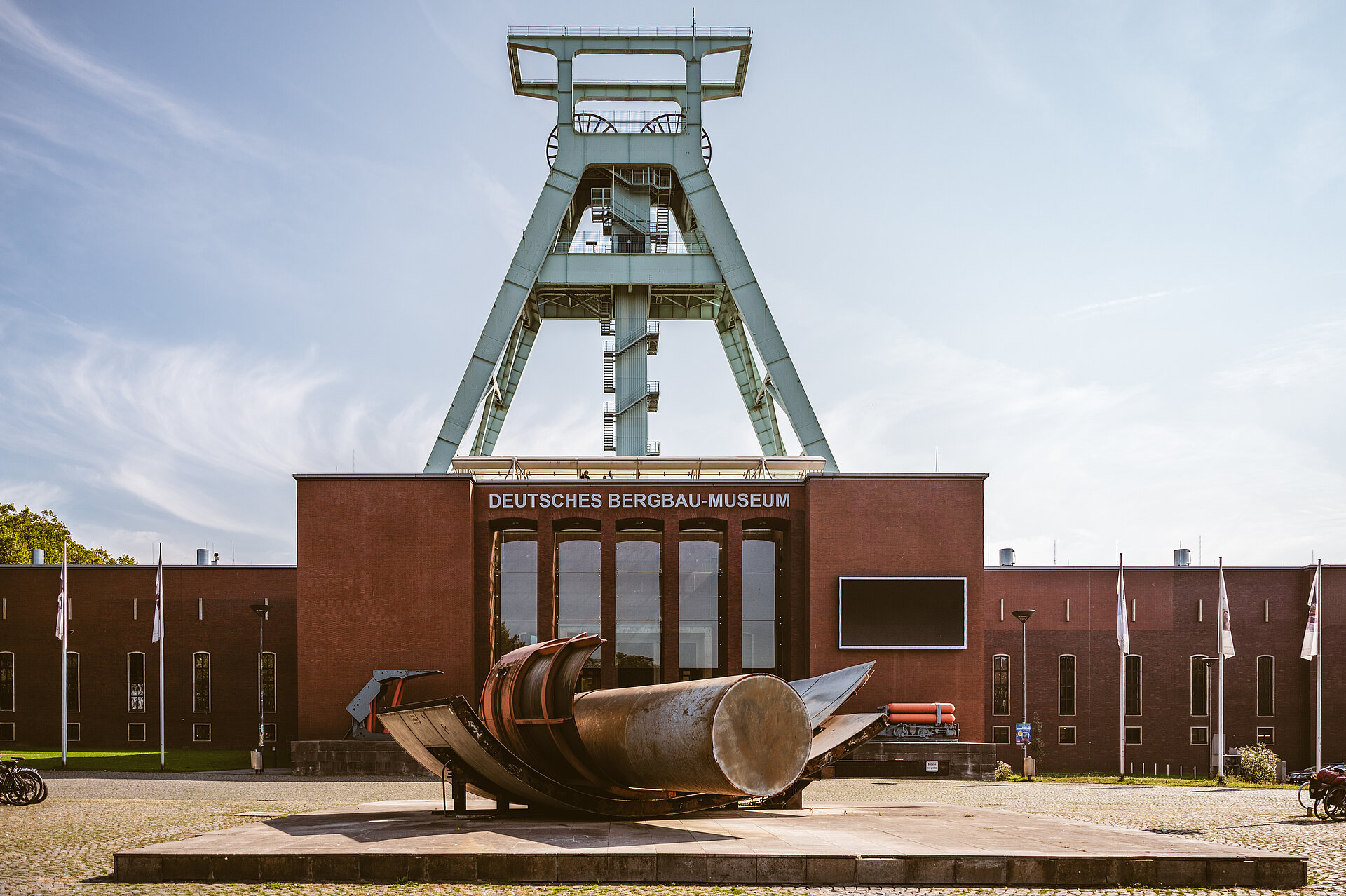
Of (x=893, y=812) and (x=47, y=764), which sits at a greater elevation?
(x=893, y=812)

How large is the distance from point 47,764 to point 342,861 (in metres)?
25.7

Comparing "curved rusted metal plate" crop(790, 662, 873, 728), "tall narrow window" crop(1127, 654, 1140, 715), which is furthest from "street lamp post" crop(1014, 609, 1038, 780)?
"curved rusted metal plate" crop(790, 662, 873, 728)

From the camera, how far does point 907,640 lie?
31.3m

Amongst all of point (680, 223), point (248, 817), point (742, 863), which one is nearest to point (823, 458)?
point (680, 223)

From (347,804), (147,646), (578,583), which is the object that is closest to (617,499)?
(578,583)

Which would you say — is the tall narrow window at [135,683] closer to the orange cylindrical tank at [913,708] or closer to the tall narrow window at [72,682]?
the tall narrow window at [72,682]

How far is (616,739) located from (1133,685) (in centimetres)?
3293

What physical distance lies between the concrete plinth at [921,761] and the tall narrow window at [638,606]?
6517 mm

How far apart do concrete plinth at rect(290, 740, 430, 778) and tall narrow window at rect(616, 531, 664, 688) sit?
6850mm

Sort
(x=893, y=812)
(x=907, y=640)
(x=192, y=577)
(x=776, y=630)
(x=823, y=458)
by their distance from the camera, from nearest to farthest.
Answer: (x=893, y=812), (x=907, y=640), (x=776, y=630), (x=823, y=458), (x=192, y=577)

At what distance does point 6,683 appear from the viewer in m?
39.6

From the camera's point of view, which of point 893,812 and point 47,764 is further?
point 47,764

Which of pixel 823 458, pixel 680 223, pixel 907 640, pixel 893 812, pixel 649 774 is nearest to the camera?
pixel 649 774

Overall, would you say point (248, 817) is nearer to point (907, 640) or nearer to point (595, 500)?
point (595, 500)
